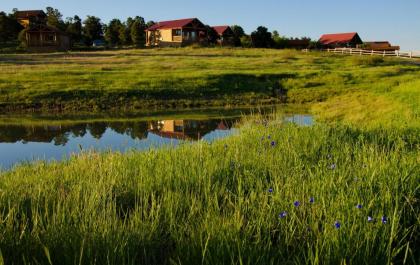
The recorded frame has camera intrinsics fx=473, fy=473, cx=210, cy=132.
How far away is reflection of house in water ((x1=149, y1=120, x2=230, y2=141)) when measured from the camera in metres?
17.8

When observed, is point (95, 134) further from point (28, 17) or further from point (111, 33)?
point (28, 17)

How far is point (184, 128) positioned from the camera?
1961 cm

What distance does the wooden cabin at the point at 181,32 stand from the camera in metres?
78.1

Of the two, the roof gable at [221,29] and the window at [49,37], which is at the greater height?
the roof gable at [221,29]

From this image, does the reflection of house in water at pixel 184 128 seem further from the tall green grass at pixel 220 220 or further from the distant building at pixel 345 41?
the distant building at pixel 345 41

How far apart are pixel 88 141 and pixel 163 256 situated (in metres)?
12.8

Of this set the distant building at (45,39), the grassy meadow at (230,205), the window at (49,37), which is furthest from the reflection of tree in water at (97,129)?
the window at (49,37)

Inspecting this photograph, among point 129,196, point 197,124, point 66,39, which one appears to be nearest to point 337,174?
point 129,196

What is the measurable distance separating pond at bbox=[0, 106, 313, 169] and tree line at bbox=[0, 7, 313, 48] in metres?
A: 53.5

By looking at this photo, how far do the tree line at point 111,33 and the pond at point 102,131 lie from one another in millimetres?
53530

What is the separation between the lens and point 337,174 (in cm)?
633

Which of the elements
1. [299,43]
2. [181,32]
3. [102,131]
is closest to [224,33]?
[181,32]

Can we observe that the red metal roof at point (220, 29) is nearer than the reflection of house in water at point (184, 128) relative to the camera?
No

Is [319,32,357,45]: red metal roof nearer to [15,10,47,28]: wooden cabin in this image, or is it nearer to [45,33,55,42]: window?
[45,33,55,42]: window
